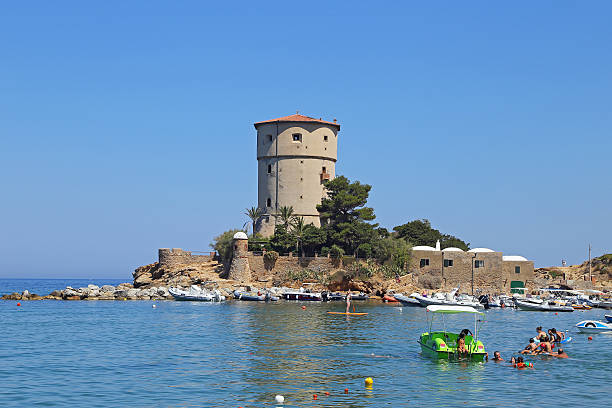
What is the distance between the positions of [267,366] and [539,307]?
1517 inches

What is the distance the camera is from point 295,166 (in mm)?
71938

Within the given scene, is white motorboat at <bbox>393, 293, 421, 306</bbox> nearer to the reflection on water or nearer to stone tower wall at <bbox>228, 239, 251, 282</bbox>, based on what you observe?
the reflection on water

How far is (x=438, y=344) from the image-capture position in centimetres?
2819

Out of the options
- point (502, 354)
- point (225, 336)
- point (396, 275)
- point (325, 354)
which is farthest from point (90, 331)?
point (396, 275)

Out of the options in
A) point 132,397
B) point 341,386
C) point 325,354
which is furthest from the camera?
point 325,354

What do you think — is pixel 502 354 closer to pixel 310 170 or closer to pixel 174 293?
pixel 174 293

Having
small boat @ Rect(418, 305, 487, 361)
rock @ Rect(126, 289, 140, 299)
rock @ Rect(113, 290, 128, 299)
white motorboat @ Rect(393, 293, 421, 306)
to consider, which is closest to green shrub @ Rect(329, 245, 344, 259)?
white motorboat @ Rect(393, 293, 421, 306)

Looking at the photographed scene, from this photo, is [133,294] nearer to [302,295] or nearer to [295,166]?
[302,295]

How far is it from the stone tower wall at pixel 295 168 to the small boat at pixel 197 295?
498 inches

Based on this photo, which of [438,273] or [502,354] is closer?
[502,354]

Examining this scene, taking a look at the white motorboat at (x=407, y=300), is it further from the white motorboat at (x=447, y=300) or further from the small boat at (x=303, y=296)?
the small boat at (x=303, y=296)

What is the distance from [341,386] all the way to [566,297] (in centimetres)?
4877

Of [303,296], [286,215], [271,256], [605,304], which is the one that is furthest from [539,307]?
[286,215]

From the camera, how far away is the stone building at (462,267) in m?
68.1
